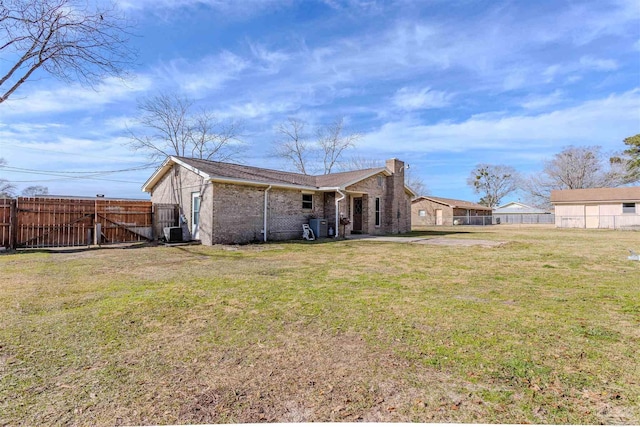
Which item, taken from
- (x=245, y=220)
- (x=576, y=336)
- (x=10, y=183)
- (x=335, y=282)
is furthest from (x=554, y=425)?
(x=10, y=183)

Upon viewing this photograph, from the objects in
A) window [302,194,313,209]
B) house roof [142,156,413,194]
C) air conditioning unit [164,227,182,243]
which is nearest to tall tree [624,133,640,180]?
house roof [142,156,413,194]

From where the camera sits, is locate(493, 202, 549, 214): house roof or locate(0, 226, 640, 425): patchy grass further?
locate(493, 202, 549, 214): house roof

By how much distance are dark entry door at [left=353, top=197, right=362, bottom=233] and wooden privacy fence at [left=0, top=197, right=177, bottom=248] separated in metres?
9.98

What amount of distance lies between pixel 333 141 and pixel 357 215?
1844 centimetres

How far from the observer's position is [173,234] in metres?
13.4

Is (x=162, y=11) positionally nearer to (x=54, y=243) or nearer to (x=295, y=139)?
(x=54, y=243)

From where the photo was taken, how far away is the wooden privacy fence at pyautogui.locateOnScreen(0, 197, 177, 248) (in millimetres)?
11578

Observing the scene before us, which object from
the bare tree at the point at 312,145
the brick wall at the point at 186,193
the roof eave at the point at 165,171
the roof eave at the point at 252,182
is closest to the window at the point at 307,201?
the roof eave at the point at 252,182

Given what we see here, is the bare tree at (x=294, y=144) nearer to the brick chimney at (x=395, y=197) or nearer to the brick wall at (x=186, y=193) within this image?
the brick chimney at (x=395, y=197)

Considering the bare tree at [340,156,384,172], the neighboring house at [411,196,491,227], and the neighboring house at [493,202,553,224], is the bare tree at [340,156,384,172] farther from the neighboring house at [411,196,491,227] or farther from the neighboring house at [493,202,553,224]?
the neighboring house at [493,202,553,224]

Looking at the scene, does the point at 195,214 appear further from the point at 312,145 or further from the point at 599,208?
the point at 599,208

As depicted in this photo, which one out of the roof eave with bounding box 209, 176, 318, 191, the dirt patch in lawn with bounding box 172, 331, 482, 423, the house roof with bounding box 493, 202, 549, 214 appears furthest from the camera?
the house roof with bounding box 493, 202, 549, 214

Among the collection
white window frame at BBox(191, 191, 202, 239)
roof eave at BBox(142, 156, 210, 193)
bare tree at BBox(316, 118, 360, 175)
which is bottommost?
white window frame at BBox(191, 191, 202, 239)

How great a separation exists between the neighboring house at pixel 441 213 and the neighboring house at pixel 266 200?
833 inches
